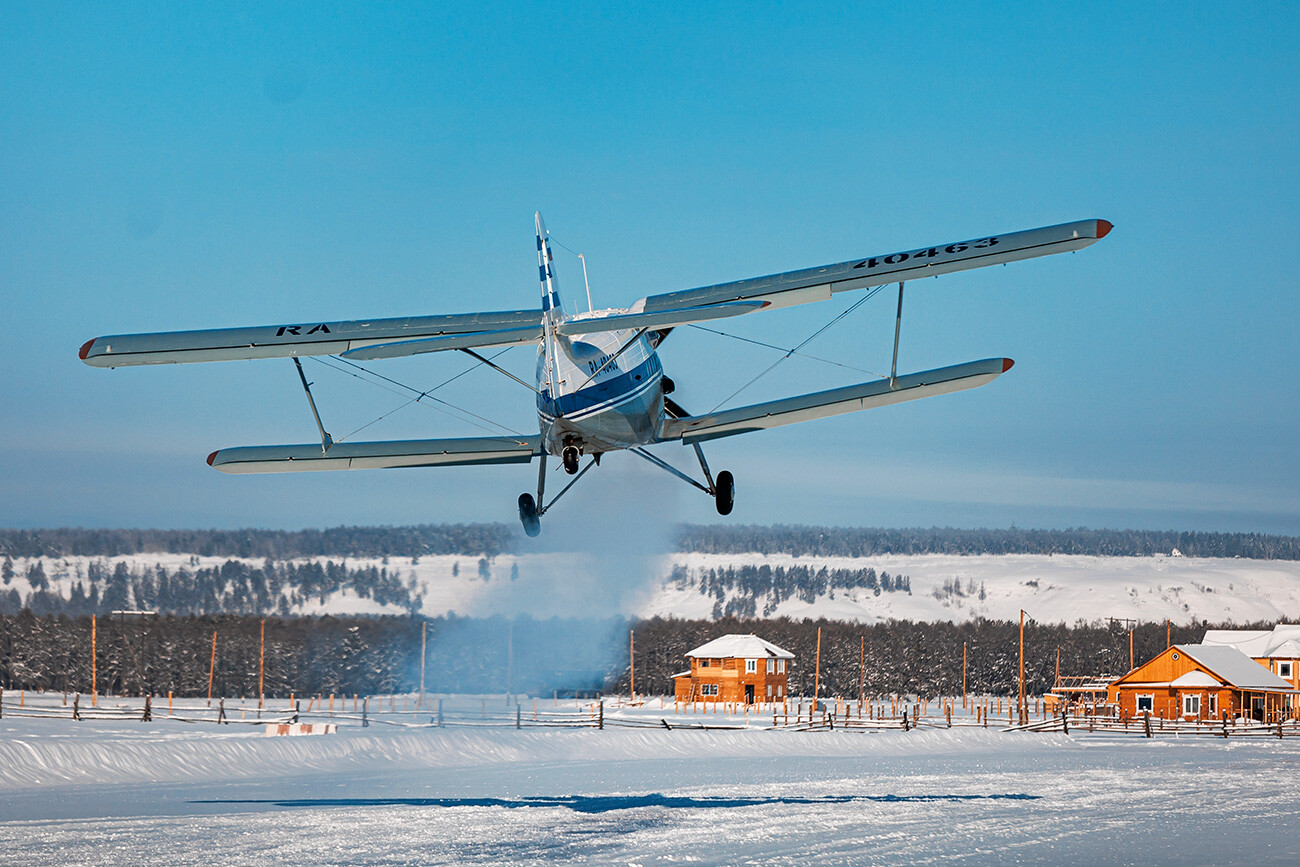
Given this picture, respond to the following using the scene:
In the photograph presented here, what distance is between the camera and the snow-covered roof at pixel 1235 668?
71.8 meters

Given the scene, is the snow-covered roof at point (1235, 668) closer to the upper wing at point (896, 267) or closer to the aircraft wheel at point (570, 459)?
the upper wing at point (896, 267)

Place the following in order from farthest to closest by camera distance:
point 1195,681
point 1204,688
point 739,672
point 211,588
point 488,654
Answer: point 211,588 < point 739,672 < point 488,654 < point 1204,688 < point 1195,681

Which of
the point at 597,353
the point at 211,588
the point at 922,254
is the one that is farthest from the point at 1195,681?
the point at 211,588

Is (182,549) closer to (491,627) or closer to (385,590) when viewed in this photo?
→ (385,590)

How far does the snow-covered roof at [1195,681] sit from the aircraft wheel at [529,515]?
6222cm

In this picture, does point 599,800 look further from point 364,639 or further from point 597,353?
point 364,639

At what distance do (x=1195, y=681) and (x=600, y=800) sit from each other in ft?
170

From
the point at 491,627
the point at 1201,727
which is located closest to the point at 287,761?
the point at 491,627

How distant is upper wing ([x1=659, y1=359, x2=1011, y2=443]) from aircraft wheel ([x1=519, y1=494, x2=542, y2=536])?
2.56 meters

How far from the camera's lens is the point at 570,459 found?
1938 cm

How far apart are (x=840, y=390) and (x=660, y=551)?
2478 cm

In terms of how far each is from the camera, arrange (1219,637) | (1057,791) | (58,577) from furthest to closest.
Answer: (58,577) → (1219,637) → (1057,791)

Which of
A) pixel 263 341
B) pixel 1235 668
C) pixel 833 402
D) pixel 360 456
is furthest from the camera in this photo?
pixel 1235 668

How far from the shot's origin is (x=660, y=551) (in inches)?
1799
